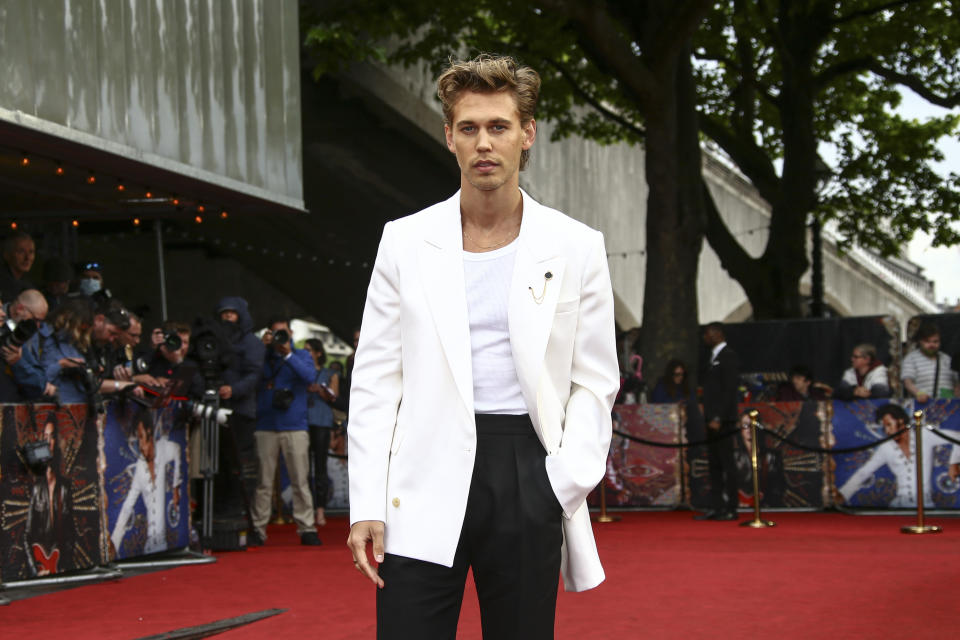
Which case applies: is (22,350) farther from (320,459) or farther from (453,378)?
(453,378)

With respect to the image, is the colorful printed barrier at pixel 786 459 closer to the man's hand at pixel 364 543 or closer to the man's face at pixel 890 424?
the man's face at pixel 890 424

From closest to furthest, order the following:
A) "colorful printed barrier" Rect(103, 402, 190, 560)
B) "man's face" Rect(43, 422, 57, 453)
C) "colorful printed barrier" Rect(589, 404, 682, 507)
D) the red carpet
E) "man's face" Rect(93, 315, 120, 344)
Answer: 1. the red carpet
2. "man's face" Rect(43, 422, 57, 453)
3. "colorful printed barrier" Rect(103, 402, 190, 560)
4. "man's face" Rect(93, 315, 120, 344)
5. "colorful printed barrier" Rect(589, 404, 682, 507)

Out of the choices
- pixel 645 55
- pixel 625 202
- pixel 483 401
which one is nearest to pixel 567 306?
pixel 483 401

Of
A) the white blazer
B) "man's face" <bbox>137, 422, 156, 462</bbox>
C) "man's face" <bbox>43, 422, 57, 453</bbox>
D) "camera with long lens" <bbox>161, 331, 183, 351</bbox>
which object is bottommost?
"man's face" <bbox>137, 422, 156, 462</bbox>

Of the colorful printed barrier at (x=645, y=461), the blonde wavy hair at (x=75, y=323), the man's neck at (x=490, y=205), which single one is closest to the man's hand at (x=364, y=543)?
the man's neck at (x=490, y=205)

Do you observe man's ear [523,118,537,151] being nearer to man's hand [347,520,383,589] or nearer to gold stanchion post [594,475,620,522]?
man's hand [347,520,383,589]

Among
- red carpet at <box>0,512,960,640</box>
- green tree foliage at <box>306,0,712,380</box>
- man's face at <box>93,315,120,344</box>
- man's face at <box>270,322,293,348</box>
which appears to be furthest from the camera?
green tree foliage at <box>306,0,712,380</box>

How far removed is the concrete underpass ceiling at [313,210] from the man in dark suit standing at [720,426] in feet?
16.2

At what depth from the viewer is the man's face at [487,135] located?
3135mm

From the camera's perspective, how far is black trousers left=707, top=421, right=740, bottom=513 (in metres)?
13.6

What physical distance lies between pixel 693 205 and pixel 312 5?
6947mm

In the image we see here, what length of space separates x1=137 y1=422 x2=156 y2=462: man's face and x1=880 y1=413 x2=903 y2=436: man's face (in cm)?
786

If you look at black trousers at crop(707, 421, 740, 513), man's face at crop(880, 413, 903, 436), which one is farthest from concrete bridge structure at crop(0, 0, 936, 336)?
man's face at crop(880, 413, 903, 436)

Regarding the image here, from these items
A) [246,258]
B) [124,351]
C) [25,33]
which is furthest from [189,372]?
[246,258]
